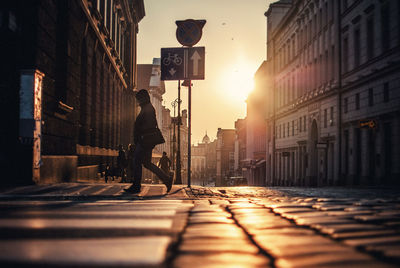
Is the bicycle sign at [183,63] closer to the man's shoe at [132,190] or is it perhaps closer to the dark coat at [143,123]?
the dark coat at [143,123]

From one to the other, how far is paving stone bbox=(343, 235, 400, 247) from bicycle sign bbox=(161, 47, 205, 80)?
8.81 metres

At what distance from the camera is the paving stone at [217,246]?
296cm

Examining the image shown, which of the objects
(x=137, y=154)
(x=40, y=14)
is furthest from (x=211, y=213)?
(x=40, y=14)

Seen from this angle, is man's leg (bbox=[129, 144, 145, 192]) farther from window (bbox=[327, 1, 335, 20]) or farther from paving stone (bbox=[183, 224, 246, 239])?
window (bbox=[327, 1, 335, 20])

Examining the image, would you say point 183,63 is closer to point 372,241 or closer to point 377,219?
point 377,219

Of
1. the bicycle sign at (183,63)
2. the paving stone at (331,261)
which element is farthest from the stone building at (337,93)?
the paving stone at (331,261)

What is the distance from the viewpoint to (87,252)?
109 inches

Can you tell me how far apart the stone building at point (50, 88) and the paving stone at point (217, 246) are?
685 centimetres

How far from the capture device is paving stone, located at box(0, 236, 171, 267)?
2.49m

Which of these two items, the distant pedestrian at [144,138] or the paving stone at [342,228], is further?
the distant pedestrian at [144,138]

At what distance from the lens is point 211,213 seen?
5.45 meters

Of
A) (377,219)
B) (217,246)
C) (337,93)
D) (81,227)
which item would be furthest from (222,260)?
(337,93)

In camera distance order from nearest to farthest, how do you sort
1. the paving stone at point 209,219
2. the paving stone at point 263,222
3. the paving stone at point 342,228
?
the paving stone at point 342,228 → the paving stone at point 263,222 → the paving stone at point 209,219

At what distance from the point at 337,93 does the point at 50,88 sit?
23652 millimetres
